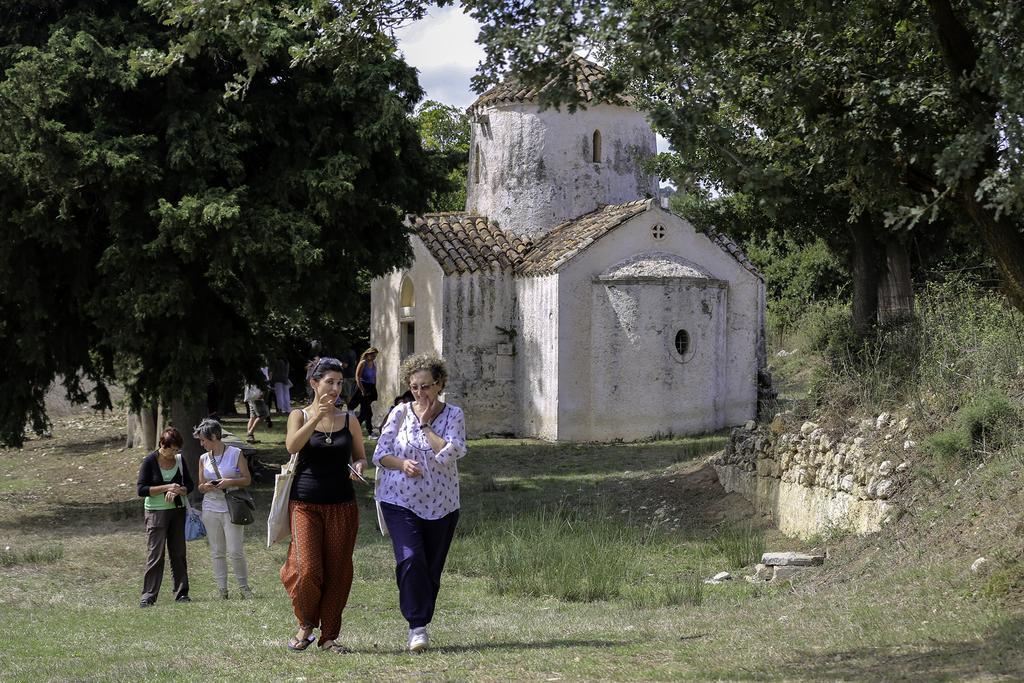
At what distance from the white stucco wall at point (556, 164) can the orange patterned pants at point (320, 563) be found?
19.6 meters

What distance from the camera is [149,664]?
7734 millimetres

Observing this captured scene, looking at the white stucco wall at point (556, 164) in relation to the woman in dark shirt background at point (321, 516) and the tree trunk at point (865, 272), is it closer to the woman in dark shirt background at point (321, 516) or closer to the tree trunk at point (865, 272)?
the tree trunk at point (865, 272)

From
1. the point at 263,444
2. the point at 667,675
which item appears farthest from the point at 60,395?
the point at 667,675

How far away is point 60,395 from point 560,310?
1591cm

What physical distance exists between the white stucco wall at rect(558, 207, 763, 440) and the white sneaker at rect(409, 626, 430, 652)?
55.2ft

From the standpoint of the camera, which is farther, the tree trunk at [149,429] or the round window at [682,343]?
the round window at [682,343]

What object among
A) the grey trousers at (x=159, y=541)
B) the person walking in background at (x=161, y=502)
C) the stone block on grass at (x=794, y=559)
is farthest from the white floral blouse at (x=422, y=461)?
the stone block on grass at (x=794, y=559)

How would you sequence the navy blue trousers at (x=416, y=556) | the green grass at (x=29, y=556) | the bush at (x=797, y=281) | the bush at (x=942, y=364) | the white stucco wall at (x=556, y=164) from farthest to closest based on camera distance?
the bush at (x=797, y=281)
the white stucco wall at (x=556, y=164)
the green grass at (x=29, y=556)
the bush at (x=942, y=364)
the navy blue trousers at (x=416, y=556)

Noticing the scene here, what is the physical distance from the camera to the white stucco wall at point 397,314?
26.2m

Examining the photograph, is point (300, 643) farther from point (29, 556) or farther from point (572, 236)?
point (572, 236)

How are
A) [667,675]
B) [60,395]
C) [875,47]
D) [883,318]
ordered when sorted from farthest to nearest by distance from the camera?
1. [60,395]
2. [883,318]
3. [875,47]
4. [667,675]

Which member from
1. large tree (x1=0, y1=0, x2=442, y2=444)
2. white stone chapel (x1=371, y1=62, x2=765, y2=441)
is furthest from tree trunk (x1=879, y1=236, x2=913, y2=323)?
large tree (x1=0, y1=0, x2=442, y2=444)

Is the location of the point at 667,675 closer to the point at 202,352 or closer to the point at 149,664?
the point at 149,664

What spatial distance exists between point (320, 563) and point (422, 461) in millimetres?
920
